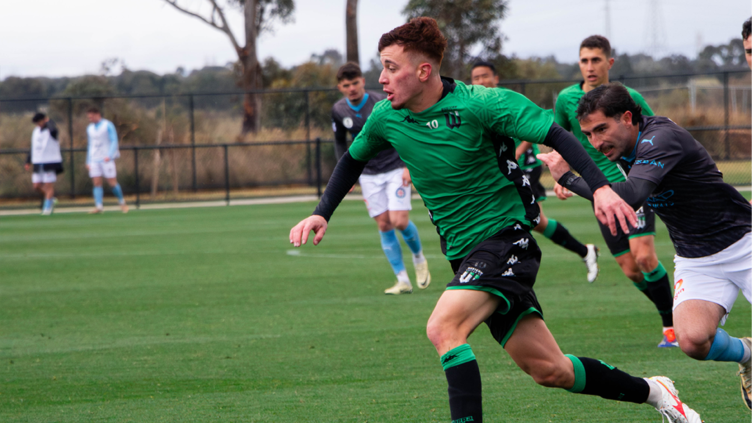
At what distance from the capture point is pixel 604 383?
12.1ft

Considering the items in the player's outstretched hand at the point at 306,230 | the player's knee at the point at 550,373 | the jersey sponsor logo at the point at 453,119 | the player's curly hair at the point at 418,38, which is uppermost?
the player's curly hair at the point at 418,38

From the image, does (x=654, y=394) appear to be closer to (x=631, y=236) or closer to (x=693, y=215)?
(x=693, y=215)

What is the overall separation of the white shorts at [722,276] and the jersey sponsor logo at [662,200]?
335 millimetres

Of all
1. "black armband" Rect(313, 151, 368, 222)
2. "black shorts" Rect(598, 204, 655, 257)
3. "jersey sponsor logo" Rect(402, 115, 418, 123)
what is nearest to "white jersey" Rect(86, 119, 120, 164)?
"black shorts" Rect(598, 204, 655, 257)

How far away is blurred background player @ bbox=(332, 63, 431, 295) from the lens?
827cm

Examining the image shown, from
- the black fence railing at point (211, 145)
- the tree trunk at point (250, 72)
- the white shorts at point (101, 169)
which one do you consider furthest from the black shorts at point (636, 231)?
the tree trunk at point (250, 72)

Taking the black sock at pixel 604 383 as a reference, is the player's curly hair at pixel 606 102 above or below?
above

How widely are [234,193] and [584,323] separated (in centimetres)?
1963

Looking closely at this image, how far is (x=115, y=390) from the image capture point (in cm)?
490

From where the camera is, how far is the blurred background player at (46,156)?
19938 mm

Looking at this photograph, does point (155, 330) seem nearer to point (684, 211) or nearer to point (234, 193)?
point (684, 211)

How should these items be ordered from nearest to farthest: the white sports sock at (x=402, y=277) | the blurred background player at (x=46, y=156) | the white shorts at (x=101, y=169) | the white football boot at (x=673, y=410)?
1. the white football boot at (x=673, y=410)
2. the white sports sock at (x=402, y=277)
3. the white shorts at (x=101, y=169)
4. the blurred background player at (x=46, y=156)

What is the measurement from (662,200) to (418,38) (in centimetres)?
154

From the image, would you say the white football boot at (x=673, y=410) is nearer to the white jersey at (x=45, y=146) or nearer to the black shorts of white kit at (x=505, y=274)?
the black shorts of white kit at (x=505, y=274)
